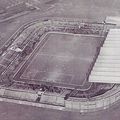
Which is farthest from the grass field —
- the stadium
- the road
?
the road

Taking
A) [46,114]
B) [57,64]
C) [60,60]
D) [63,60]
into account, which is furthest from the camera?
[60,60]

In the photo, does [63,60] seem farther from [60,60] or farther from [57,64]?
[57,64]

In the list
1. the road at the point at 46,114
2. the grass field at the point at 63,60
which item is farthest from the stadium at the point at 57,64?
the road at the point at 46,114

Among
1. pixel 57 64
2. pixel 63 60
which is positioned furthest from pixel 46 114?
pixel 63 60

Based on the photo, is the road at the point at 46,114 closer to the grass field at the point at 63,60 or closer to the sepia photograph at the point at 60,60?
the sepia photograph at the point at 60,60

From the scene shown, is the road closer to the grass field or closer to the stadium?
the stadium

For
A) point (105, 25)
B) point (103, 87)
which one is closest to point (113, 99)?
point (103, 87)

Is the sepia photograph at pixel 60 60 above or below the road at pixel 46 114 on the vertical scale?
above
